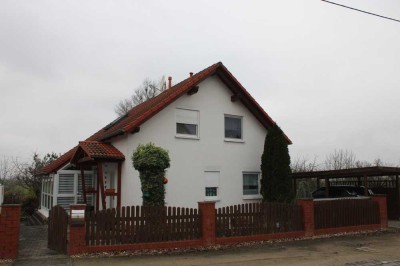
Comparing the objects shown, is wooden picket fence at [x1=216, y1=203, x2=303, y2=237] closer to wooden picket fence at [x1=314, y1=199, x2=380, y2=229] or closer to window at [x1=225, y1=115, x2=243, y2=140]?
wooden picket fence at [x1=314, y1=199, x2=380, y2=229]

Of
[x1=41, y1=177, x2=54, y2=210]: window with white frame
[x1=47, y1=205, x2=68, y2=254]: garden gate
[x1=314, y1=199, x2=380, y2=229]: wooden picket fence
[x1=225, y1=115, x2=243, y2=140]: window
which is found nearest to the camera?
[x1=47, y1=205, x2=68, y2=254]: garden gate

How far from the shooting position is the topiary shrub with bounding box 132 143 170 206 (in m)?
11.9

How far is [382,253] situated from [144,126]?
917 centimetres

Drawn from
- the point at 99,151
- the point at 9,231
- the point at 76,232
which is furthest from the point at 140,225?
the point at 99,151

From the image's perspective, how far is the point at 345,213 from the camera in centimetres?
1517

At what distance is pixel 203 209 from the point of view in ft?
Result: 39.1

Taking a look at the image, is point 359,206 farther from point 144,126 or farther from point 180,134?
point 144,126

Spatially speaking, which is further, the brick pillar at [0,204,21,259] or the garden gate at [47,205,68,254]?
the garden gate at [47,205,68,254]

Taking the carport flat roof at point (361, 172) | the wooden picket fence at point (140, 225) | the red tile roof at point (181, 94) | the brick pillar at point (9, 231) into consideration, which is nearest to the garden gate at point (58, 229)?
the wooden picket fence at point (140, 225)

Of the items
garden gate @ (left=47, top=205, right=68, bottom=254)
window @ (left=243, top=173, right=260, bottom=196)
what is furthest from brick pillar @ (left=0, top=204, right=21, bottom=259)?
window @ (left=243, top=173, right=260, bottom=196)

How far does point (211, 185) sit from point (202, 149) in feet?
5.14

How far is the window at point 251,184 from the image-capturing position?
728 inches

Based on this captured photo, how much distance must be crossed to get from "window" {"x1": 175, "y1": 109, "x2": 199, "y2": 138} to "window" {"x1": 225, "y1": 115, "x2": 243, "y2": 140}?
1.70 metres

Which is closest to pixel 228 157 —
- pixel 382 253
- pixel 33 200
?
pixel 382 253
